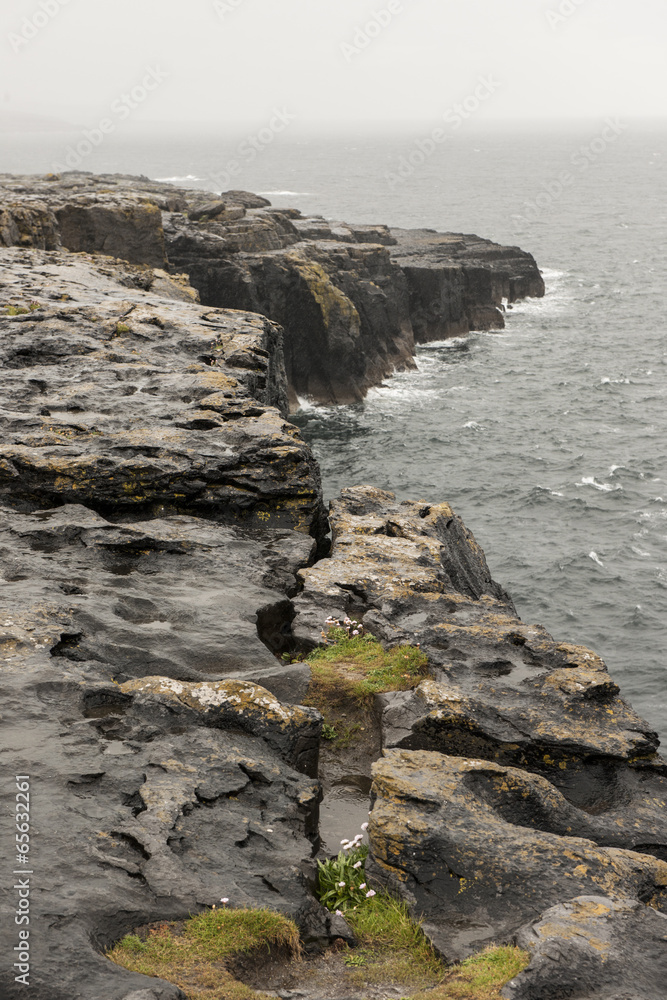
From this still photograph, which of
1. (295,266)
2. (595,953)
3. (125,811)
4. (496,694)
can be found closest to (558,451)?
(295,266)

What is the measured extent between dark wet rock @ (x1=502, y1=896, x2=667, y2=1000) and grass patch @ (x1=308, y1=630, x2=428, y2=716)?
633 centimetres

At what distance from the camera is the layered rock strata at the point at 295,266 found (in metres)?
47.1

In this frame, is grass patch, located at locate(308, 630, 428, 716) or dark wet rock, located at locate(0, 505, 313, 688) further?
grass patch, located at locate(308, 630, 428, 716)

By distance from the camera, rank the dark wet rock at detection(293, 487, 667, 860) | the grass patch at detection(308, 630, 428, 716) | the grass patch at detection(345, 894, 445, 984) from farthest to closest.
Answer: the grass patch at detection(308, 630, 428, 716) < the dark wet rock at detection(293, 487, 667, 860) < the grass patch at detection(345, 894, 445, 984)

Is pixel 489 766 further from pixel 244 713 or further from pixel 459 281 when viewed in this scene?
pixel 459 281

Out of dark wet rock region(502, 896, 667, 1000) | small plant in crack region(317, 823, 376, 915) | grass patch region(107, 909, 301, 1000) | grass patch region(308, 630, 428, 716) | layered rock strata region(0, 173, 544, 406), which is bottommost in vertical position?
small plant in crack region(317, 823, 376, 915)

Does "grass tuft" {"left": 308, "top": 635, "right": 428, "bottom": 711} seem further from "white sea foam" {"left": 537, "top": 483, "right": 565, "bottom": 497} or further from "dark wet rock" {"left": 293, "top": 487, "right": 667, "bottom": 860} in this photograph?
"white sea foam" {"left": 537, "top": 483, "right": 565, "bottom": 497}

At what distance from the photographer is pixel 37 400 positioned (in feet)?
73.7

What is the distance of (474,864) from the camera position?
34.7ft

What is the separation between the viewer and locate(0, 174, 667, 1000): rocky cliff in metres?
9.41

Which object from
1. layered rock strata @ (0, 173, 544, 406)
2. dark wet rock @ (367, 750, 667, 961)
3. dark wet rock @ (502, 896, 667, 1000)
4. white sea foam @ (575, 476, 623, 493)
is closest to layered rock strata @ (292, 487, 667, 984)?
dark wet rock @ (367, 750, 667, 961)

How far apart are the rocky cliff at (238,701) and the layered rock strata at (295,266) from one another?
66.1 feet

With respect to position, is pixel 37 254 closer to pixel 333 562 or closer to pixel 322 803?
pixel 333 562

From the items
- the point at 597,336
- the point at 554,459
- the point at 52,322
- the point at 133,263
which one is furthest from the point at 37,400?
the point at 597,336
